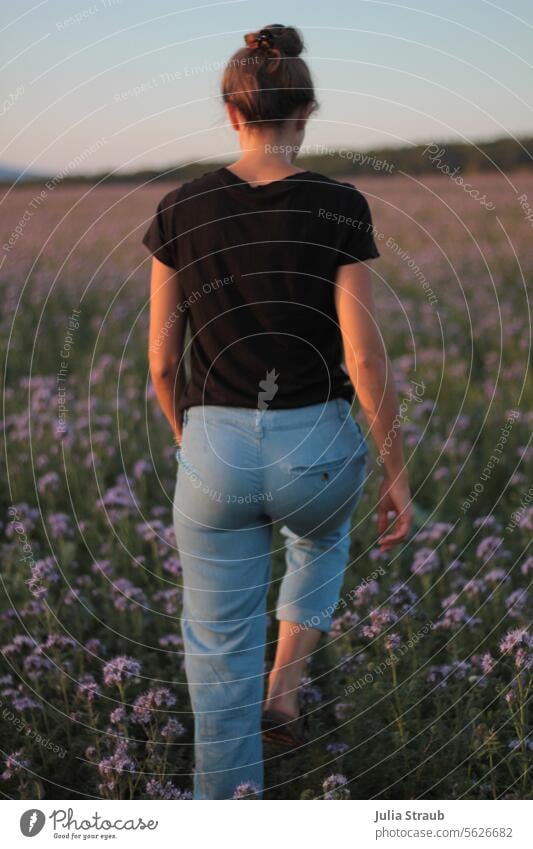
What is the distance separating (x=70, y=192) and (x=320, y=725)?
1609cm

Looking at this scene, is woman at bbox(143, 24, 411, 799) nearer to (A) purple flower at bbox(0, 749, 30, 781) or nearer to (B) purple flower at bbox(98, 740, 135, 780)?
(B) purple flower at bbox(98, 740, 135, 780)

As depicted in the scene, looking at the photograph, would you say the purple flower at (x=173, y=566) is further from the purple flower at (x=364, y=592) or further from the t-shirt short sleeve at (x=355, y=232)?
the t-shirt short sleeve at (x=355, y=232)

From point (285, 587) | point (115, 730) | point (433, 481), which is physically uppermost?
point (433, 481)

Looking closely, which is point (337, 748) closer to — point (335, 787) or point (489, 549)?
point (335, 787)

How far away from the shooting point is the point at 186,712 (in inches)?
144

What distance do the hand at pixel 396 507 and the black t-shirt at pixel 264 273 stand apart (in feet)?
1.02

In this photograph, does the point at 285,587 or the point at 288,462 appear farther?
the point at 285,587

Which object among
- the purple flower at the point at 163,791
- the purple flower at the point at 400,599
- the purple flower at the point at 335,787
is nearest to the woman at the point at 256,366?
the purple flower at the point at 163,791

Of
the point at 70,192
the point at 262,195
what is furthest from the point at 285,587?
the point at 70,192

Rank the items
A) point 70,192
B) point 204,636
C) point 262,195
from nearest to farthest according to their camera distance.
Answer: point 262,195 → point 204,636 → point 70,192
